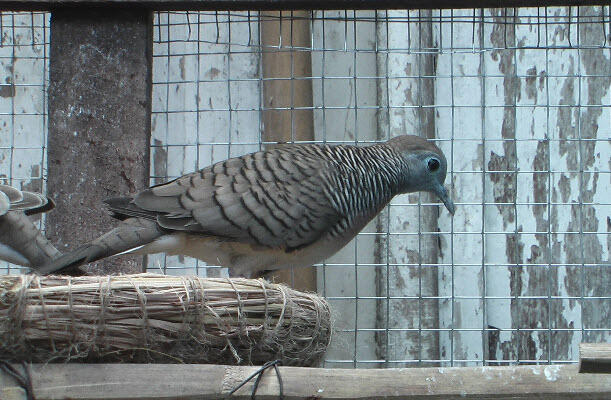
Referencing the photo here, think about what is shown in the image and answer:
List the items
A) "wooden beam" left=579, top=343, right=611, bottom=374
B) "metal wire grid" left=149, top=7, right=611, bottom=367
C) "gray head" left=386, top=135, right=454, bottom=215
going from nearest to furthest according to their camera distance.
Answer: "wooden beam" left=579, top=343, right=611, bottom=374
"gray head" left=386, top=135, right=454, bottom=215
"metal wire grid" left=149, top=7, right=611, bottom=367

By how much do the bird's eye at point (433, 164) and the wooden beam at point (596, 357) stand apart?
128 cm

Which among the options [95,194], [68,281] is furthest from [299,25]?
[68,281]

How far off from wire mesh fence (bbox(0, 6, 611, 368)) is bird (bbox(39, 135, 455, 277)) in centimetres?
32

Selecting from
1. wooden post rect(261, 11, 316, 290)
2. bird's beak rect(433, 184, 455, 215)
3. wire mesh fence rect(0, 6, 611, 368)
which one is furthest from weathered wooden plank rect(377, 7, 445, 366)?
wooden post rect(261, 11, 316, 290)

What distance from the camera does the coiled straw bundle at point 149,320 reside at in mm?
1307

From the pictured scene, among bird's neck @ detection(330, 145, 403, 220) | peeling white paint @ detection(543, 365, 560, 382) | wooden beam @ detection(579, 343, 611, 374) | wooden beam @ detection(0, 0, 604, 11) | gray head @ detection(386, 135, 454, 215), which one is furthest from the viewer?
gray head @ detection(386, 135, 454, 215)

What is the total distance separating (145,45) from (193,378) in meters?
0.95

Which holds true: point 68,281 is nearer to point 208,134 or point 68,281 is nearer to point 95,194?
point 95,194

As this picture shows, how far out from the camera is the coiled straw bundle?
1.31 meters

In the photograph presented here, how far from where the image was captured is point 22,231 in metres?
1.96

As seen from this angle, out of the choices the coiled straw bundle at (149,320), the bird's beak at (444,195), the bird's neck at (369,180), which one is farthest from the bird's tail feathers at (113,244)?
the bird's beak at (444,195)

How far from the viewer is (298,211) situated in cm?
216

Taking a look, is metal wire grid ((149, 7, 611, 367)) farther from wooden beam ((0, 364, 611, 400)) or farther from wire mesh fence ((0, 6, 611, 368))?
wooden beam ((0, 364, 611, 400))

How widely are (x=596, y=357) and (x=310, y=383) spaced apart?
1.48ft
